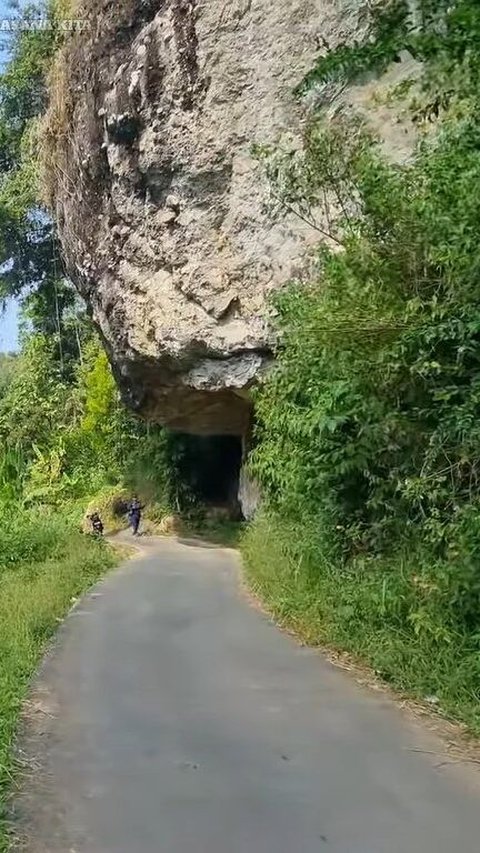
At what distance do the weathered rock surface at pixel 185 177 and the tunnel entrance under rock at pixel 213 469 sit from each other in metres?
4.92

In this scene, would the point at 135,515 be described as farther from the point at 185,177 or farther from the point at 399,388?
the point at 399,388

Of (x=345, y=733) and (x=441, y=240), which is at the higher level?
(x=441, y=240)

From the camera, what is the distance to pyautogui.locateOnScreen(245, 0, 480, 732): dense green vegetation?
487 cm

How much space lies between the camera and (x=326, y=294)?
21.5ft

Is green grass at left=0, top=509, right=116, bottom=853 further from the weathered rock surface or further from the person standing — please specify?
the weathered rock surface

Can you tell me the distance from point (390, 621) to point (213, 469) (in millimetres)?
16473

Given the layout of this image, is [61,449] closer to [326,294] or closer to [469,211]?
[326,294]

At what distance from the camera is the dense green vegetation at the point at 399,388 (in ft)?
16.0

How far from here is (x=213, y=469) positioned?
2198 cm

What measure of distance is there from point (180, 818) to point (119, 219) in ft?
40.5

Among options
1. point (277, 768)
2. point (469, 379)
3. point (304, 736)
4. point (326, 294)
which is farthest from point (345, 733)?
point (326, 294)

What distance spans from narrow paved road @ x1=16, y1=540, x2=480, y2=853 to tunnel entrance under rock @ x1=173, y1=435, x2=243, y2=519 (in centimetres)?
1372

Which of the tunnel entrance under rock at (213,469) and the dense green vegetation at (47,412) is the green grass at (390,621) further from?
the tunnel entrance under rock at (213,469)

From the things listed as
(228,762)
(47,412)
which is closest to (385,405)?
(228,762)
